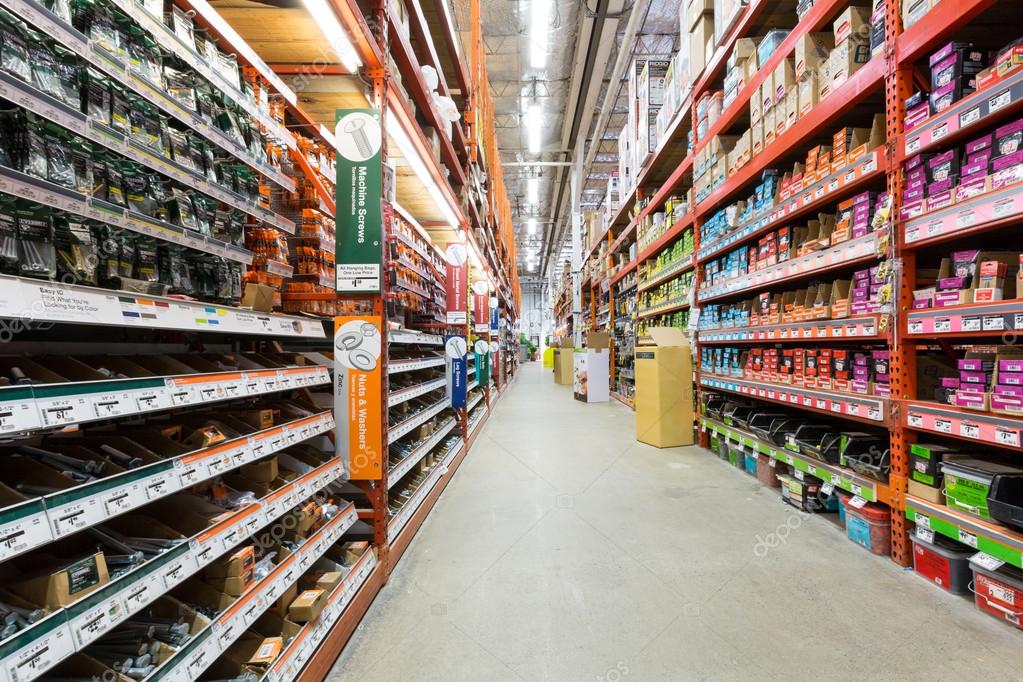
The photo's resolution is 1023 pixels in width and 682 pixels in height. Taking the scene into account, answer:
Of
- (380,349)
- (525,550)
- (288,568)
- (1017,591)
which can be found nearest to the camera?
(288,568)

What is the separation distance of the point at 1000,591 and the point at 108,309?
10.1 ft

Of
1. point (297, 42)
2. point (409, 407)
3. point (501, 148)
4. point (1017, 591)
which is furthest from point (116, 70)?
point (501, 148)

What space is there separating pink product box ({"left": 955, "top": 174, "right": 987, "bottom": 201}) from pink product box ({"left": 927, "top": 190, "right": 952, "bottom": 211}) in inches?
1.5

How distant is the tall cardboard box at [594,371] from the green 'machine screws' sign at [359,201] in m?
7.89

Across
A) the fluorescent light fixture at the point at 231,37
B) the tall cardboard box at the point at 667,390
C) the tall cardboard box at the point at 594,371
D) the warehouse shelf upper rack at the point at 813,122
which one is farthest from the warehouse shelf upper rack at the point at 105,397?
the tall cardboard box at the point at 594,371

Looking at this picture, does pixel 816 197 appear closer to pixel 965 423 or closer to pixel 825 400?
pixel 825 400

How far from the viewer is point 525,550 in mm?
2684

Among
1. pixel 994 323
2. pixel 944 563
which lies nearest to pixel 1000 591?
pixel 944 563

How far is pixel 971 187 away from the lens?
2072 mm

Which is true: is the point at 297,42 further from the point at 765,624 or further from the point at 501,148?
the point at 501,148

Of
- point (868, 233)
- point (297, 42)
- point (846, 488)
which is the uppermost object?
point (297, 42)

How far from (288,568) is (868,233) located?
10.7 feet

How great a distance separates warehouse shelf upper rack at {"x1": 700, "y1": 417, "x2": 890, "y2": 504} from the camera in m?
2.58

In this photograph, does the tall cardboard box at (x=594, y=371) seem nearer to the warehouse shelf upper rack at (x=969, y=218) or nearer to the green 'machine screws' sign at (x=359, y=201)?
the warehouse shelf upper rack at (x=969, y=218)
